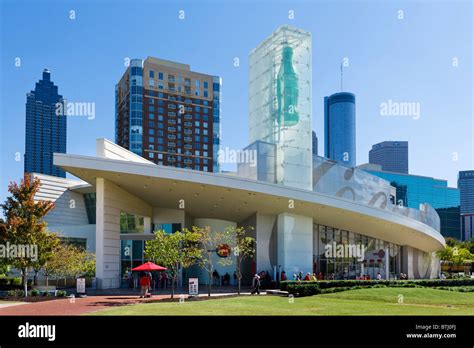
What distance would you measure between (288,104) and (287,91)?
1301 mm

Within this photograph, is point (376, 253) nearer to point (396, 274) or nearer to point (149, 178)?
point (396, 274)

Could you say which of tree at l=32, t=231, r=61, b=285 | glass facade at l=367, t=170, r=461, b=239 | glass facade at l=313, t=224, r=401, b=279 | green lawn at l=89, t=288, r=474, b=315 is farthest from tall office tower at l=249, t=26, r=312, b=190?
glass facade at l=367, t=170, r=461, b=239

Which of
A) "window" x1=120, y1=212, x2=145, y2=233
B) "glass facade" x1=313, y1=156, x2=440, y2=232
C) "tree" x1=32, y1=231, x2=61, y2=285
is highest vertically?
"glass facade" x1=313, y1=156, x2=440, y2=232

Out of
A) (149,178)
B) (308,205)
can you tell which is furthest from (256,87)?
(149,178)

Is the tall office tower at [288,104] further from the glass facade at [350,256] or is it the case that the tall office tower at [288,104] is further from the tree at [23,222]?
the tree at [23,222]

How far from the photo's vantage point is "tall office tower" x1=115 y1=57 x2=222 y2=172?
11688 centimetres

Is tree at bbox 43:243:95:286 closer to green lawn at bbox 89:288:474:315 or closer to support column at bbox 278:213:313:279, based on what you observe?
green lawn at bbox 89:288:474:315

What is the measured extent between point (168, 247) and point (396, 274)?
30106mm

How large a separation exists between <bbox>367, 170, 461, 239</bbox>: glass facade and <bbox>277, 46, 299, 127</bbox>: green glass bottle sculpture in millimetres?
88331

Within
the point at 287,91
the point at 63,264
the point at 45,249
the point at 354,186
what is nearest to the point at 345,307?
the point at 45,249

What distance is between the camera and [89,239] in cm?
5153

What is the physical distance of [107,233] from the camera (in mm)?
32500

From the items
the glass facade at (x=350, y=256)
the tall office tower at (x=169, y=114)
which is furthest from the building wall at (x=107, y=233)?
the tall office tower at (x=169, y=114)

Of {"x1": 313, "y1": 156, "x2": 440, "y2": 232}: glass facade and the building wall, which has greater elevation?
{"x1": 313, "y1": 156, "x2": 440, "y2": 232}: glass facade
